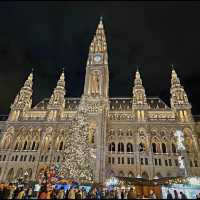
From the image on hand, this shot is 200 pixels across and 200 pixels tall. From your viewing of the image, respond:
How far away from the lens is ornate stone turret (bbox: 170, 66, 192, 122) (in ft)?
156

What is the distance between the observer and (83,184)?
23641 mm

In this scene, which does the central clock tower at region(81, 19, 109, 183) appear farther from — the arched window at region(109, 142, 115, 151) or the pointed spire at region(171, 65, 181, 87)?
the pointed spire at region(171, 65, 181, 87)

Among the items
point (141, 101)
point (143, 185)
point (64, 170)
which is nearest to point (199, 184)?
point (143, 185)

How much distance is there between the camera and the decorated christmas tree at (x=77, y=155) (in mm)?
24281

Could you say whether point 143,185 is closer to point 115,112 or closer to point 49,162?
point 49,162

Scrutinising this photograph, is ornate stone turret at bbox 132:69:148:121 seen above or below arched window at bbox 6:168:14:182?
above

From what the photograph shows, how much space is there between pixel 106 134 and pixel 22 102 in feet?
81.9

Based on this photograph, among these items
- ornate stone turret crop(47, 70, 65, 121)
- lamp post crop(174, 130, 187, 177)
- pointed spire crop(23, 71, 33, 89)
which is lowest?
lamp post crop(174, 130, 187, 177)

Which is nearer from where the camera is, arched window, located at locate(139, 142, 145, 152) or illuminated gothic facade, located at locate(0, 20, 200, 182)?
illuminated gothic facade, located at locate(0, 20, 200, 182)

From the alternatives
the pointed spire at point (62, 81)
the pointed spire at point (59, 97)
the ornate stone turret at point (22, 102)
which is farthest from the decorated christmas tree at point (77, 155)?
the pointed spire at point (62, 81)

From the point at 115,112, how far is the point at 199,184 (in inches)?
1124

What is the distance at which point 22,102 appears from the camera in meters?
53.9

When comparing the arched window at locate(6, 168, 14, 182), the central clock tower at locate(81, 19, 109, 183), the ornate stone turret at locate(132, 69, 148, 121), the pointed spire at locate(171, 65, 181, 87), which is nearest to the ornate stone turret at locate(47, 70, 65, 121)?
the central clock tower at locate(81, 19, 109, 183)

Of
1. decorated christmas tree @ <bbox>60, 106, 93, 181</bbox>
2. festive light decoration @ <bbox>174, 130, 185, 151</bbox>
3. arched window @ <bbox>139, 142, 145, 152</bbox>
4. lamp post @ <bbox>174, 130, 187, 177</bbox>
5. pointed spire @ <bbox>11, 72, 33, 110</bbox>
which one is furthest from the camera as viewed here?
pointed spire @ <bbox>11, 72, 33, 110</bbox>
